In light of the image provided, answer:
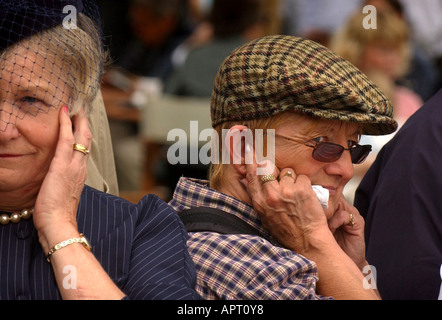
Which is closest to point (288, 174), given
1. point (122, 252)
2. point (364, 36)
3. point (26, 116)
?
point (122, 252)

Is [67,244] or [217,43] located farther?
[217,43]

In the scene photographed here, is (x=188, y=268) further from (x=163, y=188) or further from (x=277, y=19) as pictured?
(x=277, y=19)

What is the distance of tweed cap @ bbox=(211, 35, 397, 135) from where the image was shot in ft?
8.25

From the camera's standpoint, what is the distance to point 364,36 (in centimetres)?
545

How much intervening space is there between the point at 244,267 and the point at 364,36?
342cm

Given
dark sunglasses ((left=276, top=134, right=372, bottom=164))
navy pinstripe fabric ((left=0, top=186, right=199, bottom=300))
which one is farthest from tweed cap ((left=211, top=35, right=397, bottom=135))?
navy pinstripe fabric ((left=0, top=186, right=199, bottom=300))

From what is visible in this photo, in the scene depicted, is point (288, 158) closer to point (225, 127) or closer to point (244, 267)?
point (225, 127)

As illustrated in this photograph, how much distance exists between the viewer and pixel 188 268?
92.8 inches

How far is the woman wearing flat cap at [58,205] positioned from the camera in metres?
2.29

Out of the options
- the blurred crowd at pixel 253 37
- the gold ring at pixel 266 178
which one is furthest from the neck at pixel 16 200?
the blurred crowd at pixel 253 37

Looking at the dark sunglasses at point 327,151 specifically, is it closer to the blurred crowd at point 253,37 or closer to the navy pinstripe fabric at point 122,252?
the navy pinstripe fabric at point 122,252

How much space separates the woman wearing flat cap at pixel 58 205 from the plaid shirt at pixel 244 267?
68mm

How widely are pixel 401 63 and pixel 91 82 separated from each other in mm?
3599

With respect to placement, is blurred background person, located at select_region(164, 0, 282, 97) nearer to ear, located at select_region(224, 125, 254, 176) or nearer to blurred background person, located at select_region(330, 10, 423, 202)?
blurred background person, located at select_region(330, 10, 423, 202)
